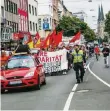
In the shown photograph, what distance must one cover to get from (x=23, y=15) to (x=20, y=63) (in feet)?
161

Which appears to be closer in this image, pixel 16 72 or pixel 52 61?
pixel 16 72

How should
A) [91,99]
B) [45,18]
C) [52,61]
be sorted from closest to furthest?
[91,99]
[52,61]
[45,18]

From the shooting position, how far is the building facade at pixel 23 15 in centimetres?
6476

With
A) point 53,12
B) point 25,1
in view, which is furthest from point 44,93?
point 53,12

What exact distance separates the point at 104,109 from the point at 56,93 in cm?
468

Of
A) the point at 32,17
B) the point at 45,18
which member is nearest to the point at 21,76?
the point at 32,17

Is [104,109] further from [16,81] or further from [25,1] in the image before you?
[25,1]

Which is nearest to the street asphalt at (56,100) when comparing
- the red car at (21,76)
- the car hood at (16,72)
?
the red car at (21,76)

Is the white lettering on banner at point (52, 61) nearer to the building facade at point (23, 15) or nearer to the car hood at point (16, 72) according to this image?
the car hood at point (16, 72)

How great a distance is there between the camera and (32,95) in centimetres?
1584

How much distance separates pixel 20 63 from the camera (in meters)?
18.8

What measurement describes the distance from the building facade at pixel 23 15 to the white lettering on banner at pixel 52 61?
34.6m

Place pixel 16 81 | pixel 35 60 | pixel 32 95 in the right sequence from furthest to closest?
1. pixel 35 60
2. pixel 16 81
3. pixel 32 95

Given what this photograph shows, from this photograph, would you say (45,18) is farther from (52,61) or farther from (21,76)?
(21,76)
